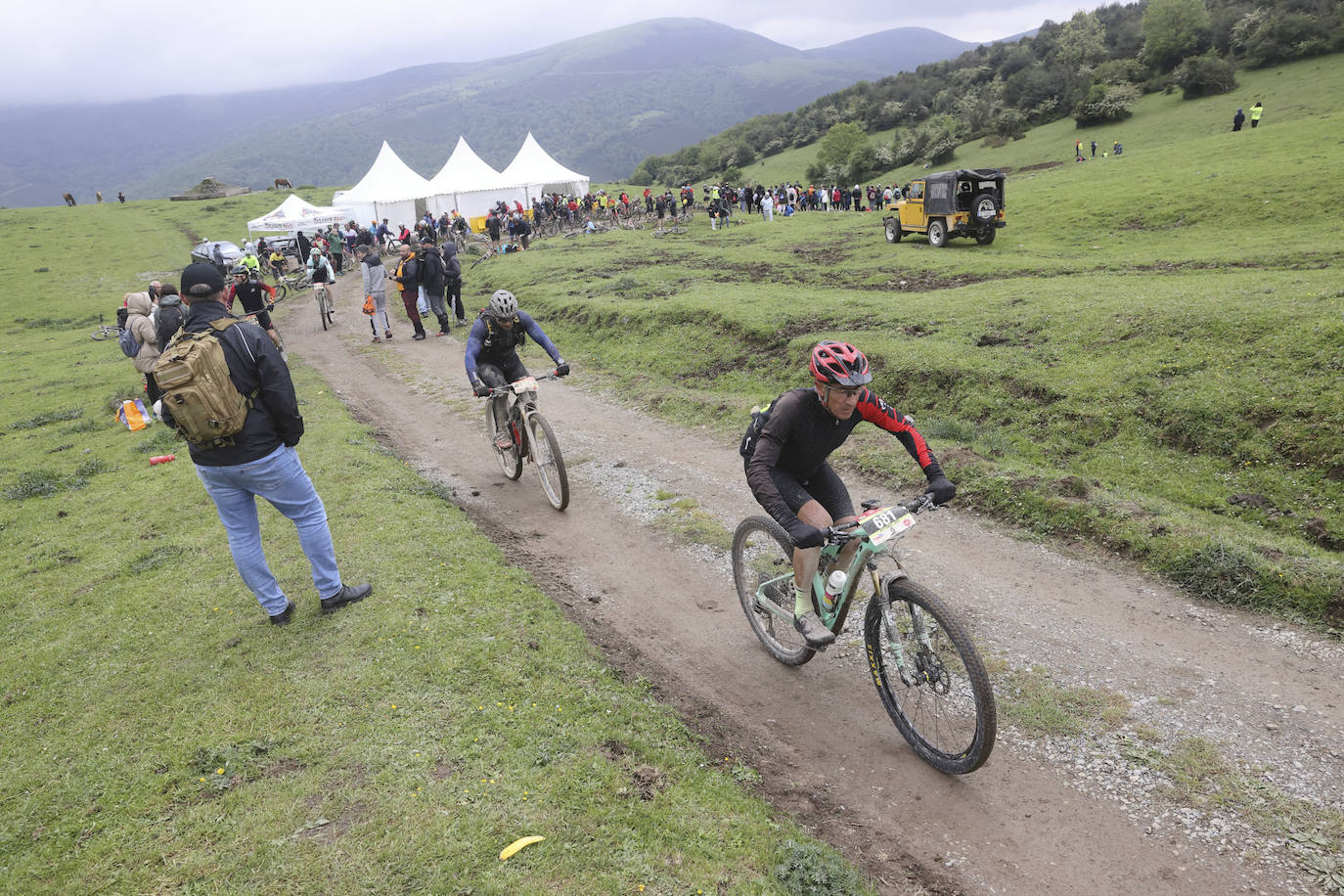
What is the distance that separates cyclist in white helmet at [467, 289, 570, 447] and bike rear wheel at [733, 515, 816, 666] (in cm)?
370

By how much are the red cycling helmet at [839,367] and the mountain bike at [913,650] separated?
84cm

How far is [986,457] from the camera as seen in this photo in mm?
8789

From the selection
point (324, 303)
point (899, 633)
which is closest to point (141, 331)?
point (324, 303)

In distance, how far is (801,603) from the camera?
5.11 metres

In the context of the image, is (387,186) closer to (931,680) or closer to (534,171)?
(534,171)

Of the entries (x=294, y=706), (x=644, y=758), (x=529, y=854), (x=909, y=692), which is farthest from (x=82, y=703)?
(x=909, y=692)

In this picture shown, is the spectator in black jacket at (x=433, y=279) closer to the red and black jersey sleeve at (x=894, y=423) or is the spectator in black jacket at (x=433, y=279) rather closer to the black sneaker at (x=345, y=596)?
the black sneaker at (x=345, y=596)

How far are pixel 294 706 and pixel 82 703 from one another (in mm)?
1725

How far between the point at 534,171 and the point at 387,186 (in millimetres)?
10912

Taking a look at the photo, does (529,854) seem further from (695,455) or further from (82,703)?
(695,455)

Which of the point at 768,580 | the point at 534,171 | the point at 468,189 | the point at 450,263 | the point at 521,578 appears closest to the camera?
the point at 768,580

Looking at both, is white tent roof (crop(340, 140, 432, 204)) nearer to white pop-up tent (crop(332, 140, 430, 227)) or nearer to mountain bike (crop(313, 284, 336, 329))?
white pop-up tent (crop(332, 140, 430, 227))

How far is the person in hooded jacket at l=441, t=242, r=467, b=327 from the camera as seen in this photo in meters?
20.7

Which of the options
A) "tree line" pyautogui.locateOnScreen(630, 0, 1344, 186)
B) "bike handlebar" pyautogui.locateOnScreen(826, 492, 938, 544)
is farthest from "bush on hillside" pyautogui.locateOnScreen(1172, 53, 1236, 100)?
"bike handlebar" pyautogui.locateOnScreen(826, 492, 938, 544)
